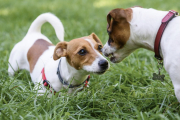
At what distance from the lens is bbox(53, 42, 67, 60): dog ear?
3.12 m

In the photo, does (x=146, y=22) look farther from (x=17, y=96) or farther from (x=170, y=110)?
(x=17, y=96)

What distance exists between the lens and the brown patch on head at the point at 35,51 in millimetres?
4043

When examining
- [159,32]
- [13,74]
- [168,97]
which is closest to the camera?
[159,32]

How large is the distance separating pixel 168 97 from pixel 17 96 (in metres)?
1.81

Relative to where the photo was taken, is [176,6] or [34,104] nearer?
[34,104]

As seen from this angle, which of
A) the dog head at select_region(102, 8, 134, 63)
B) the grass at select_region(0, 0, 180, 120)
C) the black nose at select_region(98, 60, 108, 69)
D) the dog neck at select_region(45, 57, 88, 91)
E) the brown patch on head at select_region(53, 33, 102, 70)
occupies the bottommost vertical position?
the grass at select_region(0, 0, 180, 120)

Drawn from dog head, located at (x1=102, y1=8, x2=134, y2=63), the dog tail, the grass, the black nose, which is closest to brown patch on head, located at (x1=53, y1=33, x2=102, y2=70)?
the black nose

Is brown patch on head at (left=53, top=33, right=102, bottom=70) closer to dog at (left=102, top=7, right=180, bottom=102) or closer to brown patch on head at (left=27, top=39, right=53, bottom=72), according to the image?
dog at (left=102, top=7, right=180, bottom=102)

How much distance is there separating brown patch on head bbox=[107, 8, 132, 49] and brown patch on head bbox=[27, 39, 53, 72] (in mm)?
1561

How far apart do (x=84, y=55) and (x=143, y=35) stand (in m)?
0.75

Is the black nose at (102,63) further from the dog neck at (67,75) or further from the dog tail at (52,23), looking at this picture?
the dog tail at (52,23)

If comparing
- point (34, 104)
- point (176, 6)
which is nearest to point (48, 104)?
point (34, 104)

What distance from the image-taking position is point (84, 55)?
3025 millimetres

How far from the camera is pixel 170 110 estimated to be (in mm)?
2725
